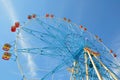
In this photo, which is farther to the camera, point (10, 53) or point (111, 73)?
point (10, 53)

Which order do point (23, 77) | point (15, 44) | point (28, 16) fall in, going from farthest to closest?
point (28, 16)
point (15, 44)
point (23, 77)

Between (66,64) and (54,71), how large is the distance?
1937 millimetres

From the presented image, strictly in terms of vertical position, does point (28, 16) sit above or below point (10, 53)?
above

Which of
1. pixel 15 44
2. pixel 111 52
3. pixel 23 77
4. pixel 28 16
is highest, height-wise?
pixel 28 16

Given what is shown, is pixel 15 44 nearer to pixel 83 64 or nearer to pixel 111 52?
pixel 83 64

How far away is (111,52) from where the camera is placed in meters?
36.0

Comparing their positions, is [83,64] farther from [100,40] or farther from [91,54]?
[100,40]

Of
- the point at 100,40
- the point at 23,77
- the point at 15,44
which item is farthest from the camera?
the point at 100,40

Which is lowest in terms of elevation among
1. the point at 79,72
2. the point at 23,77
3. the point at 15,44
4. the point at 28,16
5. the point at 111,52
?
the point at 23,77

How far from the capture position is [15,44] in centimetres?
3058

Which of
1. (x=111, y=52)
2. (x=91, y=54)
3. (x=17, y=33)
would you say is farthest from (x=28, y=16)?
(x=111, y=52)

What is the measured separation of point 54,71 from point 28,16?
800 cm

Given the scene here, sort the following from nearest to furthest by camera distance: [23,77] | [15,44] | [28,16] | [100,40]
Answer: [23,77], [15,44], [28,16], [100,40]

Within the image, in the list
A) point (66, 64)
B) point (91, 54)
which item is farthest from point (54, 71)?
point (91, 54)
